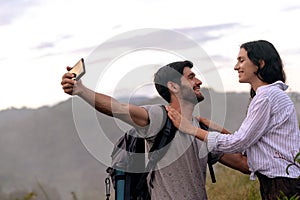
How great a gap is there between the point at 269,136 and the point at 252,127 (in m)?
0.16

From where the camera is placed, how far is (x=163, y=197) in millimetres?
5355

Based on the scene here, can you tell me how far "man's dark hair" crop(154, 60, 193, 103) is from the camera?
5688 millimetres

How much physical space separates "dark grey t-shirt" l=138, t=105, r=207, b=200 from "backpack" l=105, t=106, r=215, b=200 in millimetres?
59

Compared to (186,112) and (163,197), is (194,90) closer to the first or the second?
(186,112)

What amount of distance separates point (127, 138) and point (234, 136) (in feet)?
2.72

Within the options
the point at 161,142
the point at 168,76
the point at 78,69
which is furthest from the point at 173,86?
the point at 78,69

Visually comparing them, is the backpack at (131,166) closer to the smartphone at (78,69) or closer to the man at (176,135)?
the man at (176,135)

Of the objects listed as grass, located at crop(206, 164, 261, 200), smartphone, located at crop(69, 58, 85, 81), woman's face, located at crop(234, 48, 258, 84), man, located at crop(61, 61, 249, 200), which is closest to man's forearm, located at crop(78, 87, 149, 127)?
man, located at crop(61, 61, 249, 200)

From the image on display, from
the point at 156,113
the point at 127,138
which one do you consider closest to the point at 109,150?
the point at 127,138

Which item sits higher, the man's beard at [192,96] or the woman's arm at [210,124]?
the man's beard at [192,96]

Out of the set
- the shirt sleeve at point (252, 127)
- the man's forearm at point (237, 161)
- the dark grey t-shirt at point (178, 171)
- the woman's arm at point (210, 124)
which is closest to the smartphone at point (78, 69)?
the dark grey t-shirt at point (178, 171)

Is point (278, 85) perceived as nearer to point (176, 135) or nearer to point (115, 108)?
point (176, 135)

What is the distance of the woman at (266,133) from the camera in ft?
16.6

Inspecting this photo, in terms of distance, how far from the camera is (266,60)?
209 inches
